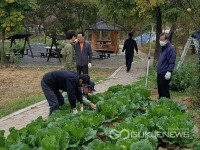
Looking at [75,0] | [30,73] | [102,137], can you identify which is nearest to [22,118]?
[102,137]

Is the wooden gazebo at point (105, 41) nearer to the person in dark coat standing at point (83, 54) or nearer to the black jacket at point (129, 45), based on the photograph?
the black jacket at point (129, 45)

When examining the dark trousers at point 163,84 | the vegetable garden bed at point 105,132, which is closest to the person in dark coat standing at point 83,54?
the dark trousers at point 163,84

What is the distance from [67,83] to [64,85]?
36cm

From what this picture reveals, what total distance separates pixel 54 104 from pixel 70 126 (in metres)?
1.82

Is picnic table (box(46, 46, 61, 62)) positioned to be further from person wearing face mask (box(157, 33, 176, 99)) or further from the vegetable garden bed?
the vegetable garden bed

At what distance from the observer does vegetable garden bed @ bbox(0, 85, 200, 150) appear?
212 inches

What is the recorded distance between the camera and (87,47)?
430 inches

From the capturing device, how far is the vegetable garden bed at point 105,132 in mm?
5391

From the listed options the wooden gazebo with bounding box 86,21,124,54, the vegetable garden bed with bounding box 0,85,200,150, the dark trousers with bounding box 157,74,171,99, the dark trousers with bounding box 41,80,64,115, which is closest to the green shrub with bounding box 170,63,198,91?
the dark trousers with bounding box 157,74,171,99

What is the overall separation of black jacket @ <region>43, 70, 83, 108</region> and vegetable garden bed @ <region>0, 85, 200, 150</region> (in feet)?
1.04

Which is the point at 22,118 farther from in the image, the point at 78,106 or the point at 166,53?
the point at 166,53

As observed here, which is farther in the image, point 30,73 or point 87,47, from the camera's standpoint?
point 30,73

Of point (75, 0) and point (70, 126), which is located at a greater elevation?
point (75, 0)

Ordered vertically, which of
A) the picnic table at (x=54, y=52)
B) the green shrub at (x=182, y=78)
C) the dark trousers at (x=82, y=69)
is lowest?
the picnic table at (x=54, y=52)
